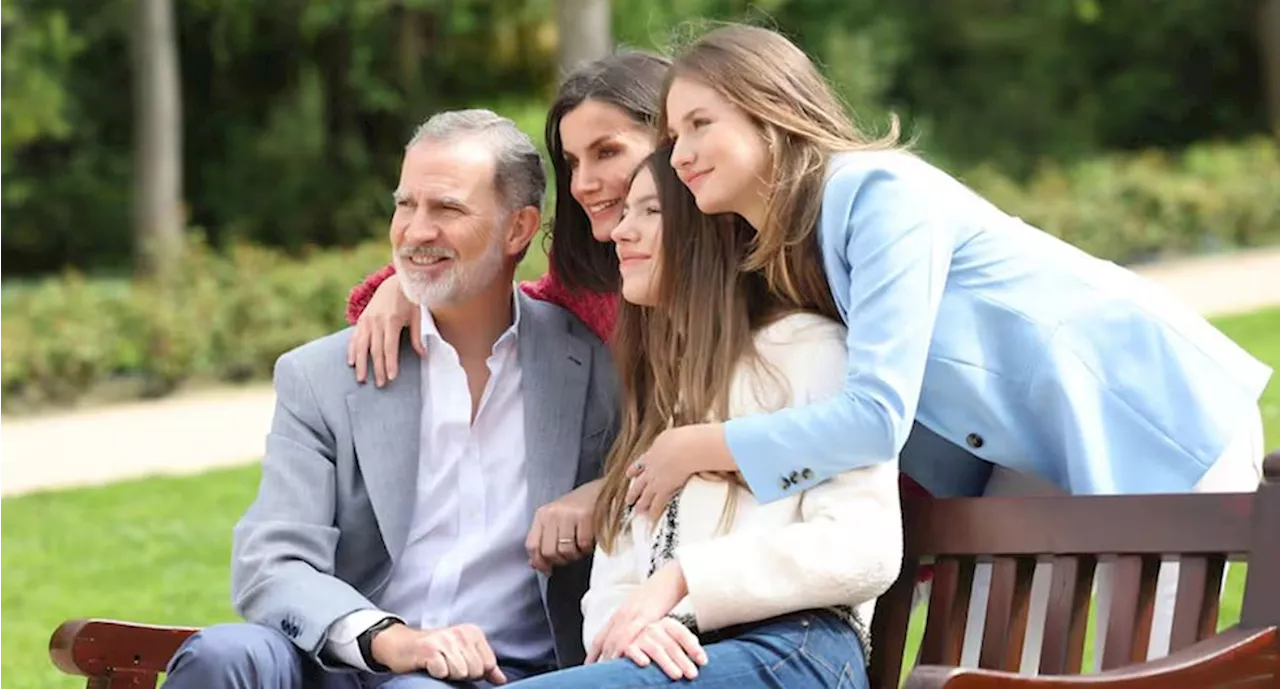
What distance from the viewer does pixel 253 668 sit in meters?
3.19

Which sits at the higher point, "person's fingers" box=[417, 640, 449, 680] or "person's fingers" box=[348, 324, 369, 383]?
"person's fingers" box=[348, 324, 369, 383]

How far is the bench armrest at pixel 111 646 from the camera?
3.39m

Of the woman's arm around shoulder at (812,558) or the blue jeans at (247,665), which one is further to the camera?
the blue jeans at (247,665)

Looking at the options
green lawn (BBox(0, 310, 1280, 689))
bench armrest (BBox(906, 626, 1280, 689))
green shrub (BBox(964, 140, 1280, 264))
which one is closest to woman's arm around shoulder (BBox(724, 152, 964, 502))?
bench armrest (BBox(906, 626, 1280, 689))

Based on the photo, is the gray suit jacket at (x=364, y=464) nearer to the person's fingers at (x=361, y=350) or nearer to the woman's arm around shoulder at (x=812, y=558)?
the person's fingers at (x=361, y=350)

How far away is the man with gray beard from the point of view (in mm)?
3492

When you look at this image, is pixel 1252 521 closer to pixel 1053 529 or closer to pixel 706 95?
pixel 1053 529

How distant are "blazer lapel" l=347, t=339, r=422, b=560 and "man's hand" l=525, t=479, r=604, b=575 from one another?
0.81 ft

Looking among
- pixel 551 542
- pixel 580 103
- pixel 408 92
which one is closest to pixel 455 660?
pixel 551 542

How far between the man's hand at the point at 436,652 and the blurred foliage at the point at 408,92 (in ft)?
64.3

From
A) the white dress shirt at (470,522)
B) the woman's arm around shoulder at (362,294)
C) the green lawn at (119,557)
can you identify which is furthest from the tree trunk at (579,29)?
the white dress shirt at (470,522)

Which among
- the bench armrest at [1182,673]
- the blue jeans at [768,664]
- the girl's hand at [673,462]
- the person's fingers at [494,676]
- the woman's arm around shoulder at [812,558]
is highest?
the girl's hand at [673,462]

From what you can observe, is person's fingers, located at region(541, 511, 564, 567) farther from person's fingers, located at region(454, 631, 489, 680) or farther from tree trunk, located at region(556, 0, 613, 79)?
tree trunk, located at region(556, 0, 613, 79)

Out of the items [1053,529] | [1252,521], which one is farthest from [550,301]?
[1252,521]
